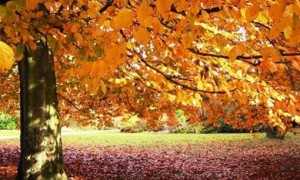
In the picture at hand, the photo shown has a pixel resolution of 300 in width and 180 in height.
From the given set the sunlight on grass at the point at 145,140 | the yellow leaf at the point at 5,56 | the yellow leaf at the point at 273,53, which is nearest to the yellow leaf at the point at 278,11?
the yellow leaf at the point at 273,53

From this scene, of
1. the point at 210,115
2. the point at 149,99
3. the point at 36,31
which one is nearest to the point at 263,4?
the point at 36,31

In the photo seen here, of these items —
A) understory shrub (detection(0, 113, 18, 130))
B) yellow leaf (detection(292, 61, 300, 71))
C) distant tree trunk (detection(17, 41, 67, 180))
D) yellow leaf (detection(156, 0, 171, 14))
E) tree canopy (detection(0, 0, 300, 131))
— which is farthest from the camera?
understory shrub (detection(0, 113, 18, 130))

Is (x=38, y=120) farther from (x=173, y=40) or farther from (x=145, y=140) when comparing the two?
(x=145, y=140)

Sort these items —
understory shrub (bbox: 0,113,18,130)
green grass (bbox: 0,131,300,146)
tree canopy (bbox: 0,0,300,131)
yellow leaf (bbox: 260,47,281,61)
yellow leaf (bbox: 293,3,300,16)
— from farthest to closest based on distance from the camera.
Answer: understory shrub (bbox: 0,113,18,130), green grass (bbox: 0,131,300,146), yellow leaf (bbox: 260,47,281,61), tree canopy (bbox: 0,0,300,131), yellow leaf (bbox: 293,3,300,16)

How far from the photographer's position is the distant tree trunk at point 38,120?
8.09 m

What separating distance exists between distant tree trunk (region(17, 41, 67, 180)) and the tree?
0.19ft

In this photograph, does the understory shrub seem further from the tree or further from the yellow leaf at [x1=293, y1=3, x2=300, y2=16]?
the yellow leaf at [x1=293, y1=3, x2=300, y2=16]

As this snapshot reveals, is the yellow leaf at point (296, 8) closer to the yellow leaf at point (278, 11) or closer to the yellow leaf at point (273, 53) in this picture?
the yellow leaf at point (278, 11)

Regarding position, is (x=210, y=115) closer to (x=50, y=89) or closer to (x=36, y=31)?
(x=50, y=89)

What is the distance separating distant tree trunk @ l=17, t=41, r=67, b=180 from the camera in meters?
8.09

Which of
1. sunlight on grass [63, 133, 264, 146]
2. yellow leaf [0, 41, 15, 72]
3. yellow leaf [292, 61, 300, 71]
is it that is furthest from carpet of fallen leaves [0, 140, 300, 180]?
yellow leaf [0, 41, 15, 72]

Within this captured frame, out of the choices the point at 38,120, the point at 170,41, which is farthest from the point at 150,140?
the point at 170,41

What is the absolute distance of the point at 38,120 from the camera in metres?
8.11

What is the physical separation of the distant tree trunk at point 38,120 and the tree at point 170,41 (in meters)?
0.06
